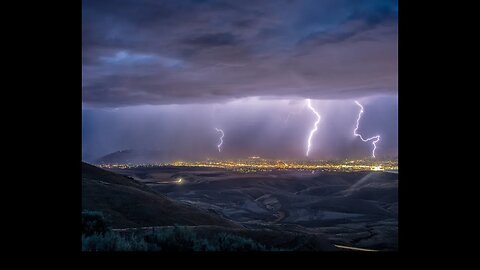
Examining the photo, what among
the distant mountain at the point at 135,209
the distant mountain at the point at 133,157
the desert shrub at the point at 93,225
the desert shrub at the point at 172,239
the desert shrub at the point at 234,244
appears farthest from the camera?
the distant mountain at the point at 133,157

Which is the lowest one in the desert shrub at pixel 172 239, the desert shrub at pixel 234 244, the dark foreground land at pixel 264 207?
the dark foreground land at pixel 264 207

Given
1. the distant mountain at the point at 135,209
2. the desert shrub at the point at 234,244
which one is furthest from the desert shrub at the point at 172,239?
the distant mountain at the point at 135,209

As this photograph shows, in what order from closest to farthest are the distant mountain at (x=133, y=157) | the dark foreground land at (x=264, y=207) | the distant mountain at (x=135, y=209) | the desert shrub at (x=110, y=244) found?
the desert shrub at (x=110, y=244) → the dark foreground land at (x=264, y=207) → the distant mountain at (x=135, y=209) → the distant mountain at (x=133, y=157)

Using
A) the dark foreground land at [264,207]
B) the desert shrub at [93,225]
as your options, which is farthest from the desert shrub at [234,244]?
the desert shrub at [93,225]

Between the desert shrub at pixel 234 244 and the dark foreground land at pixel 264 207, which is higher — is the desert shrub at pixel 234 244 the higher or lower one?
the higher one

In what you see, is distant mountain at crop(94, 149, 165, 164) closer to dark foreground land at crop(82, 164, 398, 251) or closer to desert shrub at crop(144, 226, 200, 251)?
dark foreground land at crop(82, 164, 398, 251)

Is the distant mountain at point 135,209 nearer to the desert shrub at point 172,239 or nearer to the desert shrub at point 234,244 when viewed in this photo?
the desert shrub at point 172,239

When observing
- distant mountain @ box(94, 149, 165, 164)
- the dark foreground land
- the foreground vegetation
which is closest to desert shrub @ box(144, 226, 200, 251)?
the foreground vegetation

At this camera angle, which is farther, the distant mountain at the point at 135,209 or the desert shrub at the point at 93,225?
the distant mountain at the point at 135,209
